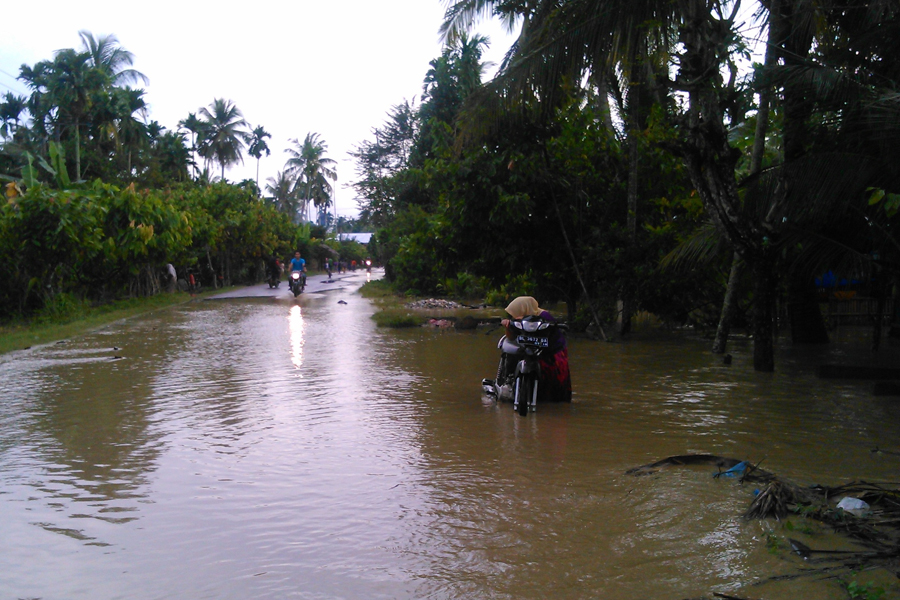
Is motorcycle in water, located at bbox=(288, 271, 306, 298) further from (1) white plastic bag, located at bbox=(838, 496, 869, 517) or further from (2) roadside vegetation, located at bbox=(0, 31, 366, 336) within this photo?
(1) white plastic bag, located at bbox=(838, 496, 869, 517)

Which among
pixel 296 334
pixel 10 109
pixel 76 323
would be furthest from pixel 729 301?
pixel 10 109

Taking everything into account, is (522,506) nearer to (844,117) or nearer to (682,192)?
(844,117)

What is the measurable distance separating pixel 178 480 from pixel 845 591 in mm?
4398

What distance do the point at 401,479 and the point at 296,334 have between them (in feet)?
35.3

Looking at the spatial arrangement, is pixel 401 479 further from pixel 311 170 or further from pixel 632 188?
pixel 311 170

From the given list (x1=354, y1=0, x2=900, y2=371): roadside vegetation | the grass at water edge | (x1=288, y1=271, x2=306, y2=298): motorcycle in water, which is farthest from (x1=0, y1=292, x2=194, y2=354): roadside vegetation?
(x1=354, y1=0, x2=900, y2=371): roadside vegetation

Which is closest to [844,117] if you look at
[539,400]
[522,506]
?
[539,400]

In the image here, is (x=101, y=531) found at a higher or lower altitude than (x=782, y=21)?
lower

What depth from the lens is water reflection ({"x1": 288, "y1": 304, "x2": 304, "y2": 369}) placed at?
1199cm

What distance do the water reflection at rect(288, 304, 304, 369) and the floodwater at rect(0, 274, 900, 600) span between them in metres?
0.95

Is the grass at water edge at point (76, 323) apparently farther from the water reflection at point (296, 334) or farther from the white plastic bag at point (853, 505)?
the white plastic bag at point (853, 505)

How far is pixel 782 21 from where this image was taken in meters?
10.2

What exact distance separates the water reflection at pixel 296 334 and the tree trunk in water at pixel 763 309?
6808 mm

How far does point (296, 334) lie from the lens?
51.8ft
